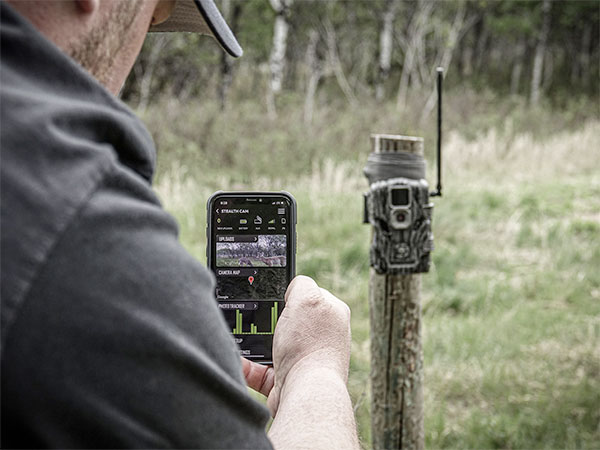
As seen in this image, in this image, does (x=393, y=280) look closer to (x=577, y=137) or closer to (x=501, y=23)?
(x=577, y=137)

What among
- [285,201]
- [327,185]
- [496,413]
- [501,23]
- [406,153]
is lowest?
[496,413]

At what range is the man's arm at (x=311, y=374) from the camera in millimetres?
1008

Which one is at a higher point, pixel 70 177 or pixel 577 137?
pixel 577 137

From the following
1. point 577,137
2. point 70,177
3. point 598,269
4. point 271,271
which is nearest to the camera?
point 70,177

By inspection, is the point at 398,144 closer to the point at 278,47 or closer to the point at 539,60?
the point at 278,47

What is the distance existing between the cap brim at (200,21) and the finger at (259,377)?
0.54 metres

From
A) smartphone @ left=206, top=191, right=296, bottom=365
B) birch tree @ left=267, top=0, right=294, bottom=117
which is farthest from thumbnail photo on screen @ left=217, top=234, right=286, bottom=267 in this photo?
birch tree @ left=267, top=0, right=294, bottom=117

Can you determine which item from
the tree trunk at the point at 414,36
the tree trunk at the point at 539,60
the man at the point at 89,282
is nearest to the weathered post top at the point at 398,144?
the man at the point at 89,282

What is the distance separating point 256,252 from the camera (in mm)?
1390

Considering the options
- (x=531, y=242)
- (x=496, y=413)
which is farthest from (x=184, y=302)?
(x=531, y=242)

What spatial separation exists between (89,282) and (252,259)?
2.49 feet

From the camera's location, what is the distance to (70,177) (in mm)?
635

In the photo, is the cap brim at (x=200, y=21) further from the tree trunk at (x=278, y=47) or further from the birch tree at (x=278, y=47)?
the tree trunk at (x=278, y=47)

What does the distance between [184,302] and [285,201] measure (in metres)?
0.72
